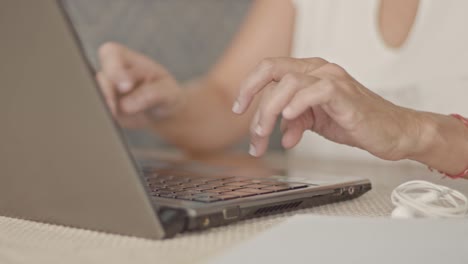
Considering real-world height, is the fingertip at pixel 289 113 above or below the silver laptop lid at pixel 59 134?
below

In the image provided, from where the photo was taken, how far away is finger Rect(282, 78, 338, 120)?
54cm

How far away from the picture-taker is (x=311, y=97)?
54cm

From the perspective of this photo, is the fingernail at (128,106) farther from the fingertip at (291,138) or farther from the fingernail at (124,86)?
the fingertip at (291,138)

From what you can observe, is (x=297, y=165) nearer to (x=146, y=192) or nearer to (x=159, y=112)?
(x=159, y=112)

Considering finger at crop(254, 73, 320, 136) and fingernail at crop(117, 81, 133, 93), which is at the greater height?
finger at crop(254, 73, 320, 136)

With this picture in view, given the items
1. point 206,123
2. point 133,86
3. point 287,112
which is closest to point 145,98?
point 133,86

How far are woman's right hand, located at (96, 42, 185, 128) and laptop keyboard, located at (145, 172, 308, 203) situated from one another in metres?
0.36

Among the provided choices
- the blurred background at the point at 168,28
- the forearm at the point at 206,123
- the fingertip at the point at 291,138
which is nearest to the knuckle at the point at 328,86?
the fingertip at the point at 291,138

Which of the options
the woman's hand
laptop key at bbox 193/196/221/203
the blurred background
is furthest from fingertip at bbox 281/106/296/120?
the blurred background

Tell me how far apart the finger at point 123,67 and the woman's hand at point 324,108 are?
0.44 metres

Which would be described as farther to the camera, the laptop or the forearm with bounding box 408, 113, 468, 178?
the forearm with bounding box 408, 113, 468, 178

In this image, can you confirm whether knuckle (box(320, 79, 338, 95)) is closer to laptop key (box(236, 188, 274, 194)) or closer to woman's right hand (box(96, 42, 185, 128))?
laptop key (box(236, 188, 274, 194))

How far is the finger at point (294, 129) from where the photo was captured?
634 mm

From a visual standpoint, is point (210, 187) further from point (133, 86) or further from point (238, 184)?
point (133, 86)
